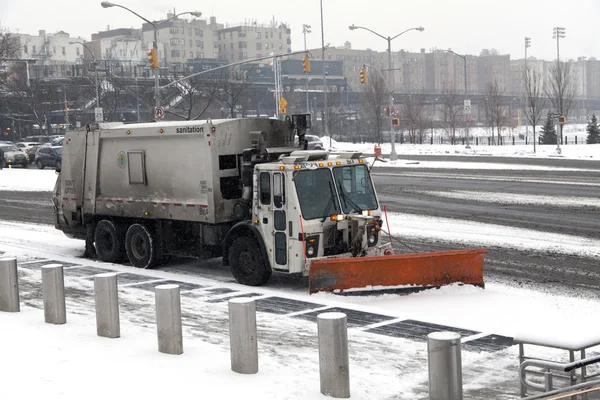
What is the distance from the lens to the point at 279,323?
11.2m

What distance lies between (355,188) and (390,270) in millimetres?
1712

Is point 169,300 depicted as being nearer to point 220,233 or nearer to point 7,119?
point 220,233

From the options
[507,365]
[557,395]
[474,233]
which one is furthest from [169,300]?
[474,233]

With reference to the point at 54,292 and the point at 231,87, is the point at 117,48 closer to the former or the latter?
the point at 231,87

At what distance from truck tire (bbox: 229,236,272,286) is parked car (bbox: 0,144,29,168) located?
130 ft

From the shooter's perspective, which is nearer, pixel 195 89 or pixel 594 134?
pixel 594 134

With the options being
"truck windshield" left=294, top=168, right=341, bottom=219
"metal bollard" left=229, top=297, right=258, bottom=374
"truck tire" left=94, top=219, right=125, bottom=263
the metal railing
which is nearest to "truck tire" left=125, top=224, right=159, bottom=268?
"truck tire" left=94, top=219, right=125, bottom=263

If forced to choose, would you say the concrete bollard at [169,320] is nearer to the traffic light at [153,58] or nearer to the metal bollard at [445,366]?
the metal bollard at [445,366]

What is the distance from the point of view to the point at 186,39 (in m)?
184

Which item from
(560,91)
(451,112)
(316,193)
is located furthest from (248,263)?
(451,112)

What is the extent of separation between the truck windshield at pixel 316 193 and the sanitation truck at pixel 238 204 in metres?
0.02

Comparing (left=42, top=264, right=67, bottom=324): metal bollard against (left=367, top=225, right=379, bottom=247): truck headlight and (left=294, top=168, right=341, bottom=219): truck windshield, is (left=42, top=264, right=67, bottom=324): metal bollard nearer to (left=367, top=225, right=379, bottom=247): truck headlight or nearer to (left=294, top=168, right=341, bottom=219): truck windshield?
(left=294, top=168, right=341, bottom=219): truck windshield

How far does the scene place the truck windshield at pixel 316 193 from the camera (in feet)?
44.0

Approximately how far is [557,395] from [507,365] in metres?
2.34
